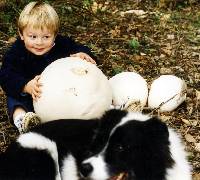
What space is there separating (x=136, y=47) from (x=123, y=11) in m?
2.22

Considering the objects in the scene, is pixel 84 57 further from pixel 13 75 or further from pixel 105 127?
pixel 105 127

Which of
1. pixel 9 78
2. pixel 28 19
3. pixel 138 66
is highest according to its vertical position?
pixel 28 19

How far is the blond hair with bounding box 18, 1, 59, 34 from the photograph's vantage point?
250 inches

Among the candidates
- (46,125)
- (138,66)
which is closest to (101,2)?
(138,66)

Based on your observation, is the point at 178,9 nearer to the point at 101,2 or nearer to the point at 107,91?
the point at 101,2

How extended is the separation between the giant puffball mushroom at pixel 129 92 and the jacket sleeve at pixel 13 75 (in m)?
1.15

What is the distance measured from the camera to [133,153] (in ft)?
15.6

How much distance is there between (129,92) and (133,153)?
1.93 meters

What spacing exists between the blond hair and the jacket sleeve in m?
0.32

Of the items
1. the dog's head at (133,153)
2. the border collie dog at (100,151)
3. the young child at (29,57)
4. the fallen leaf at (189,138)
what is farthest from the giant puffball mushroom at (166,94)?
the dog's head at (133,153)

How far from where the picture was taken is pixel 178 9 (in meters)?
11.3

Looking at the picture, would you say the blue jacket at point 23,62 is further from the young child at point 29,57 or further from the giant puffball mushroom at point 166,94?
the giant puffball mushroom at point 166,94

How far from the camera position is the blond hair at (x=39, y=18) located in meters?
6.36

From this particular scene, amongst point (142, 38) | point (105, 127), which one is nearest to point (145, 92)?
point (105, 127)
